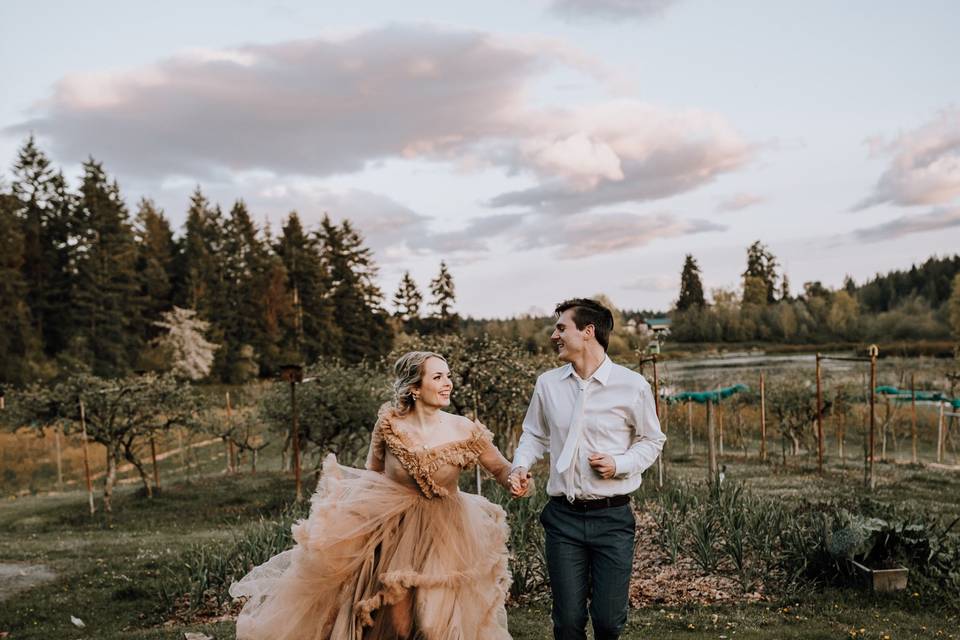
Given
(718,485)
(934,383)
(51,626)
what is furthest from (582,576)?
(934,383)

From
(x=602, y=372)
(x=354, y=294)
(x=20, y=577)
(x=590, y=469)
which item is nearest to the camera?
(x=590, y=469)

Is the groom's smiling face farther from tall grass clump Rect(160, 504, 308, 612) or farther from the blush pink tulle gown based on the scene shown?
tall grass clump Rect(160, 504, 308, 612)

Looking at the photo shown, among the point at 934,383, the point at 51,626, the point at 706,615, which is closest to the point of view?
the point at 706,615

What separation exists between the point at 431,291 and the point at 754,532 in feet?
158

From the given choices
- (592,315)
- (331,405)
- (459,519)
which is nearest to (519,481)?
(459,519)

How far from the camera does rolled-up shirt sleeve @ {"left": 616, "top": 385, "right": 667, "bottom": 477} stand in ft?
13.1

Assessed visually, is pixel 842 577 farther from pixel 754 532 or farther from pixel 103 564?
pixel 103 564

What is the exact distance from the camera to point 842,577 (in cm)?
706

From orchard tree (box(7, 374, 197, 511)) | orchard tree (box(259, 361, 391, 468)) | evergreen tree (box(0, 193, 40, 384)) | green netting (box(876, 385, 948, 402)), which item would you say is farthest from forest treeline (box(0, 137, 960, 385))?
orchard tree (box(7, 374, 197, 511))

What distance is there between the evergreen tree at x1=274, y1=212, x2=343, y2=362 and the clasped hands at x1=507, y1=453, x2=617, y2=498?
48.0 m

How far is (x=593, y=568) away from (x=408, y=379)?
1442 mm

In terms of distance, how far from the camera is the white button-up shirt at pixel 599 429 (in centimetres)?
400

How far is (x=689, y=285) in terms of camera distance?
74250 mm

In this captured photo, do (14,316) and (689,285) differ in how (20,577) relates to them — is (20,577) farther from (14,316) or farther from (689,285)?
(689,285)
